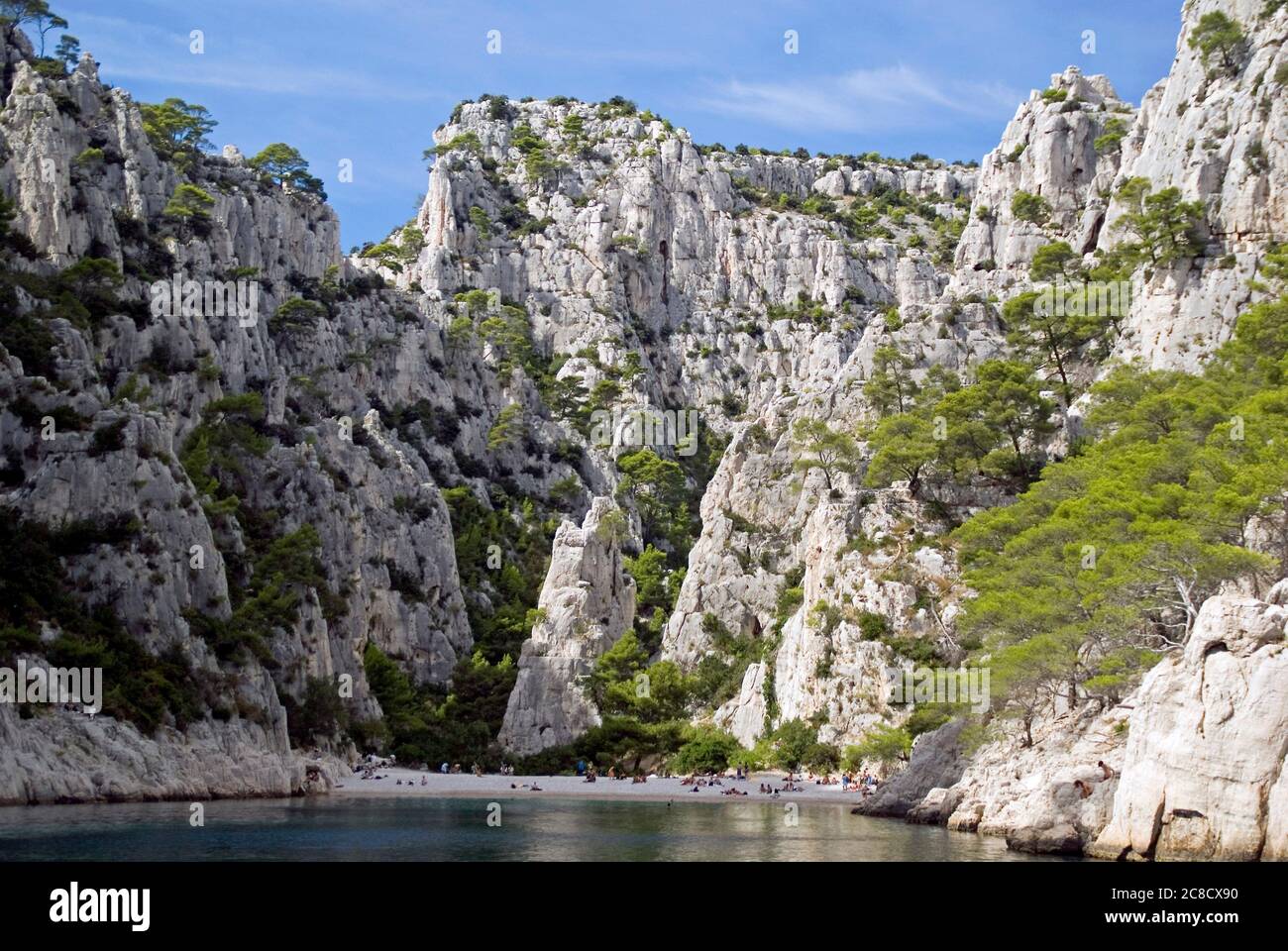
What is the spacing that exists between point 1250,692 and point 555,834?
19.6 metres

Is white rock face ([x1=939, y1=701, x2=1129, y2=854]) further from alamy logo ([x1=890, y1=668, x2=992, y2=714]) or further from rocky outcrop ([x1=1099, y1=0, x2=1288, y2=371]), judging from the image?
rocky outcrop ([x1=1099, y1=0, x2=1288, y2=371])

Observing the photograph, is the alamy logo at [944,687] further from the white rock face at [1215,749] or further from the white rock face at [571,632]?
the white rock face at [571,632]

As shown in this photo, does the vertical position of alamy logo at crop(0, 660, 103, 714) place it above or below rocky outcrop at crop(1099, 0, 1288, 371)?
below

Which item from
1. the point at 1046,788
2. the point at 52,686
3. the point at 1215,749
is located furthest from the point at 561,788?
the point at 1215,749

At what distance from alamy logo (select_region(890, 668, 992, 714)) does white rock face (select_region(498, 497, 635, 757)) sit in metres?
23.1

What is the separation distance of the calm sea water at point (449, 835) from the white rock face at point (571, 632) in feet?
88.5

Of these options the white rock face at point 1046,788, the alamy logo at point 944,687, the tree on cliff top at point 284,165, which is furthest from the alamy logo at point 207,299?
the white rock face at point 1046,788

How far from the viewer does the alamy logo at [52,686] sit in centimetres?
4125

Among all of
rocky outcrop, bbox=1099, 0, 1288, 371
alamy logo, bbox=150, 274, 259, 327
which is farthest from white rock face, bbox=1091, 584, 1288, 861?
alamy logo, bbox=150, 274, 259, 327

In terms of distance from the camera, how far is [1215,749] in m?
25.3

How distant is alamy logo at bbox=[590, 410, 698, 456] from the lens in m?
112

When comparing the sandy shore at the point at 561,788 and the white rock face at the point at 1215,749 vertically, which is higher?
Result: the white rock face at the point at 1215,749

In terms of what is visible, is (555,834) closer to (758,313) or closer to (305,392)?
(305,392)
